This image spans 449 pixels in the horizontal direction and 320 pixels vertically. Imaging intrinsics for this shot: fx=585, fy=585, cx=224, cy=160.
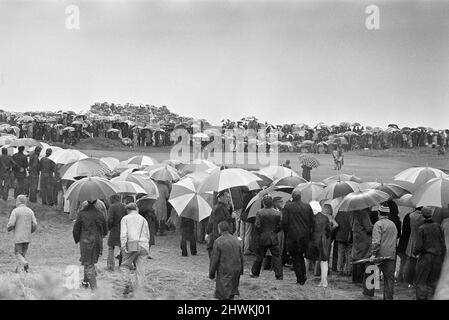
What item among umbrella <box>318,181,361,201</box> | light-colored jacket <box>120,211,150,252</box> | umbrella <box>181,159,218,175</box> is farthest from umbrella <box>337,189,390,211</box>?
umbrella <box>181,159,218,175</box>

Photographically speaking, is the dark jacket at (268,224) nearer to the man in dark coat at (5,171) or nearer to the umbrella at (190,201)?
the umbrella at (190,201)

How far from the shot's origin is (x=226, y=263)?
24.3 feet

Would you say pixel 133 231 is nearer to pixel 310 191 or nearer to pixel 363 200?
pixel 363 200

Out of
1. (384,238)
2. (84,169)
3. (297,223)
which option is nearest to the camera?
(384,238)

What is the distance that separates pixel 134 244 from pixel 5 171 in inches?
323

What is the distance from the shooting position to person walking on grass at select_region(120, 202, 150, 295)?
7.94 m

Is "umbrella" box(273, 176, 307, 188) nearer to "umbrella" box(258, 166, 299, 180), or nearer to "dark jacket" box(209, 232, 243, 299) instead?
"umbrella" box(258, 166, 299, 180)

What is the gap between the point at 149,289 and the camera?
8.39 m

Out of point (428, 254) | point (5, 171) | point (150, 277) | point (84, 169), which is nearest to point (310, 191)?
point (428, 254)

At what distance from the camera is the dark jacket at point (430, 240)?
792 cm

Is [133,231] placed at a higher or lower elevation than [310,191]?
lower

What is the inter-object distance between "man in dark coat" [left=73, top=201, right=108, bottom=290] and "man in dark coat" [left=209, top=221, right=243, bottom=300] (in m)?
1.84

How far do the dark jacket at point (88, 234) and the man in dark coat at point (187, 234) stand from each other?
291 centimetres
